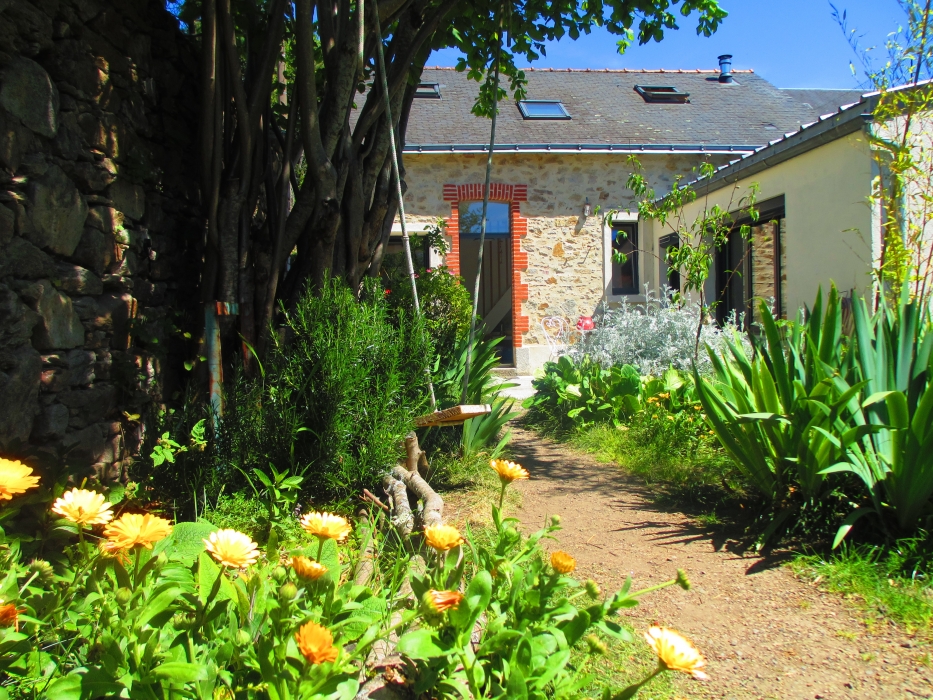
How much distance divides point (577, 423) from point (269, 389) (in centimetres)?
340

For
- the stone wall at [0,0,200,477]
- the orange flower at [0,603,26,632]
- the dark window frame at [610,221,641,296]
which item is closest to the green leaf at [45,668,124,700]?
the orange flower at [0,603,26,632]

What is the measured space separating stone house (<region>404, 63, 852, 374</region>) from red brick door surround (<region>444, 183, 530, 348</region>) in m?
0.02

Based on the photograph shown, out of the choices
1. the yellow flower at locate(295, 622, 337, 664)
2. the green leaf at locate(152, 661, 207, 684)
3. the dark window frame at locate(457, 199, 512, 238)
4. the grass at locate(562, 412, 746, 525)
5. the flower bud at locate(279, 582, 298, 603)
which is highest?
the dark window frame at locate(457, 199, 512, 238)

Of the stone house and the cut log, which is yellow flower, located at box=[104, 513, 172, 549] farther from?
the stone house

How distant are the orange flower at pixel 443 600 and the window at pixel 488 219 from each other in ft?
34.4

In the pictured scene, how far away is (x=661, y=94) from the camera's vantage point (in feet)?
→ 44.9

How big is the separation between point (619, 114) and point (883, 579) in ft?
37.8

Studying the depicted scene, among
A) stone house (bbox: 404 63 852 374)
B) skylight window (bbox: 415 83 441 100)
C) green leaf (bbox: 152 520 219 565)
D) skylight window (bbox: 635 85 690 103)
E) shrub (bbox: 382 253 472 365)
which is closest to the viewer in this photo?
green leaf (bbox: 152 520 219 565)

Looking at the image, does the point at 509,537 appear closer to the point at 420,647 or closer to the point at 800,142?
the point at 420,647

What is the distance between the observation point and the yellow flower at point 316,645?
1.06 metres

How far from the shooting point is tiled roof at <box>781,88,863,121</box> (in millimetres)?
14320

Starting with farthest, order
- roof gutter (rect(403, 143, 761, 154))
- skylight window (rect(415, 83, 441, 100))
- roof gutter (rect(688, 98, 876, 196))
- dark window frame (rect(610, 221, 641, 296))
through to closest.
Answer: skylight window (rect(415, 83, 441, 100)) < dark window frame (rect(610, 221, 641, 296)) < roof gutter (rect(403, 143, 761, 154)) < roof gutter (rect(688, 98, 876, 196))

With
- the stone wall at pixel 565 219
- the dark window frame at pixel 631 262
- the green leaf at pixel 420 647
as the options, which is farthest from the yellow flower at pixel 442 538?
the dark window frame at pixel 631 262

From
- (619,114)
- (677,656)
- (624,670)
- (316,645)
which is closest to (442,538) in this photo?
(316,645)
